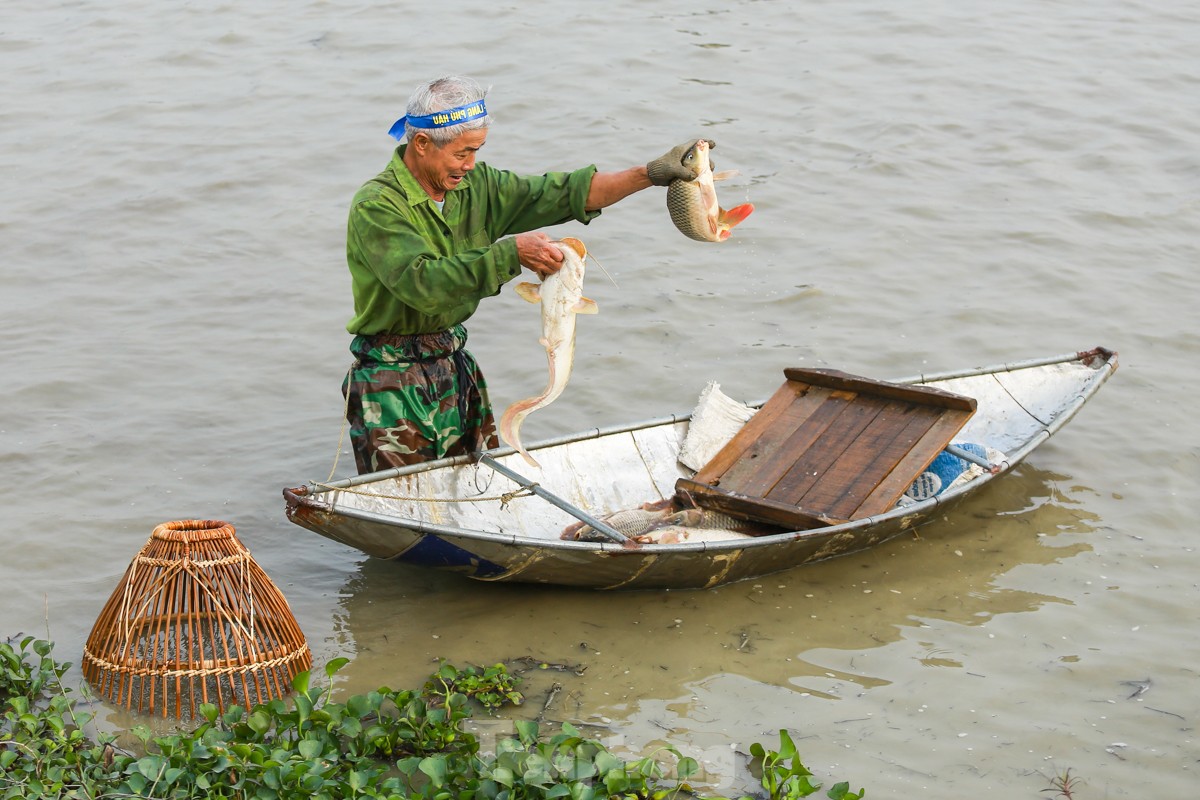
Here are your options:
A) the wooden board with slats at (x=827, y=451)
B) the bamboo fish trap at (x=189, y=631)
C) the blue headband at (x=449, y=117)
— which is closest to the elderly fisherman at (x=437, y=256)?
the blue headband at (x=449, y=117)

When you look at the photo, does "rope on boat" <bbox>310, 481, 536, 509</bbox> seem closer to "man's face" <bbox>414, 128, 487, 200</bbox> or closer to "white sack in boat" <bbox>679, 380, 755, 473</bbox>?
"white sack in boat" <bbox>679, 380, 755, 473</bbox>

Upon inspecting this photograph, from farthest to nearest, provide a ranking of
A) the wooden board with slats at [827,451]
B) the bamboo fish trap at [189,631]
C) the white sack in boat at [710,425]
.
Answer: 1. the white sack in boat at [710,425]
2. the wooden board with slats at [827,451]
3. the bamboo fish trap at [189,631]

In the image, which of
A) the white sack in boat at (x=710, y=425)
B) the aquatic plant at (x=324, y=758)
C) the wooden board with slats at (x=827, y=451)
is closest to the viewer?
the aquatic plant at (x=324, y=758)

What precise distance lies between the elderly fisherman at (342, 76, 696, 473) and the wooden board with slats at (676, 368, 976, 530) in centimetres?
104

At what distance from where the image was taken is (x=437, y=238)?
501 cm

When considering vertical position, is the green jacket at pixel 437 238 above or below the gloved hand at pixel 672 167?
below

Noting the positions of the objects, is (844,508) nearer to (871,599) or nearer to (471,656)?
(871,599)

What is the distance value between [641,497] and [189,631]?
211cm

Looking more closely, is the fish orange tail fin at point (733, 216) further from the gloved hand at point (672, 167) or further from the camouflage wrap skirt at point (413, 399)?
the camouflage wrap skirt at point (413, 399)

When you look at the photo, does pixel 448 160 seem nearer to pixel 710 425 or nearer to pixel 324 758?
pixel 710 425

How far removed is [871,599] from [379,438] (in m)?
2.01

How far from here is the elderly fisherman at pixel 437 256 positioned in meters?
4.64

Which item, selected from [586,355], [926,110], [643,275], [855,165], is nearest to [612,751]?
[586,355]

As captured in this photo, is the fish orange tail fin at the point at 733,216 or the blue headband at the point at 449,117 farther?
the fish orange tail fin at the point at 733,216
